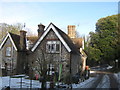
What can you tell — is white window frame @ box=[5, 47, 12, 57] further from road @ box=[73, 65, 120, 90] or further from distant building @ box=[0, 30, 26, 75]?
road @ box=[73, 65, 120, 90]

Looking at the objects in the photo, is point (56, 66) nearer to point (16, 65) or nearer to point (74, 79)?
point (74, 79)

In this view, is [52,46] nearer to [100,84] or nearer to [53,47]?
[53,47]

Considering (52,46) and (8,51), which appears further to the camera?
(8,51)

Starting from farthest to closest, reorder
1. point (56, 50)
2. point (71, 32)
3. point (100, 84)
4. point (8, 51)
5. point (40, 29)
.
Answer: point (71, 32), point (40, 29), point (8, 51), point (56, 50), point (100, 84)

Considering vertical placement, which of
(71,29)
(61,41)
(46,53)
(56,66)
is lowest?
(56,66)

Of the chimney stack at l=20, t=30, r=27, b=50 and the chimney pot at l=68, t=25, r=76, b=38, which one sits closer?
the chimney stack at l=20, t=30, r=27, b=50

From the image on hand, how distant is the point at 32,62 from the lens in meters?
18.5

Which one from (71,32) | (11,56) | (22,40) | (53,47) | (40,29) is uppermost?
(71,32)

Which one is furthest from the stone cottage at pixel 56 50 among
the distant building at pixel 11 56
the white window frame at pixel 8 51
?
the white window frame at pixel 8 51

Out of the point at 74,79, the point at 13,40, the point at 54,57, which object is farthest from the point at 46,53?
the point at 13,40

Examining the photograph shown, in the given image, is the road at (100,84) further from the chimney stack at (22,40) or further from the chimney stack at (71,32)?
the chimney stack at (22,40)

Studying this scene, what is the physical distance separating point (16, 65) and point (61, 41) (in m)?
7.00

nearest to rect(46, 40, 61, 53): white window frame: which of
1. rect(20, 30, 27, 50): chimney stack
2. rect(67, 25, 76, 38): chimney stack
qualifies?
rect(20, 30, 27, 50): chimney stack

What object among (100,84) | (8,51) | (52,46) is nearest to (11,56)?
(8,51)
